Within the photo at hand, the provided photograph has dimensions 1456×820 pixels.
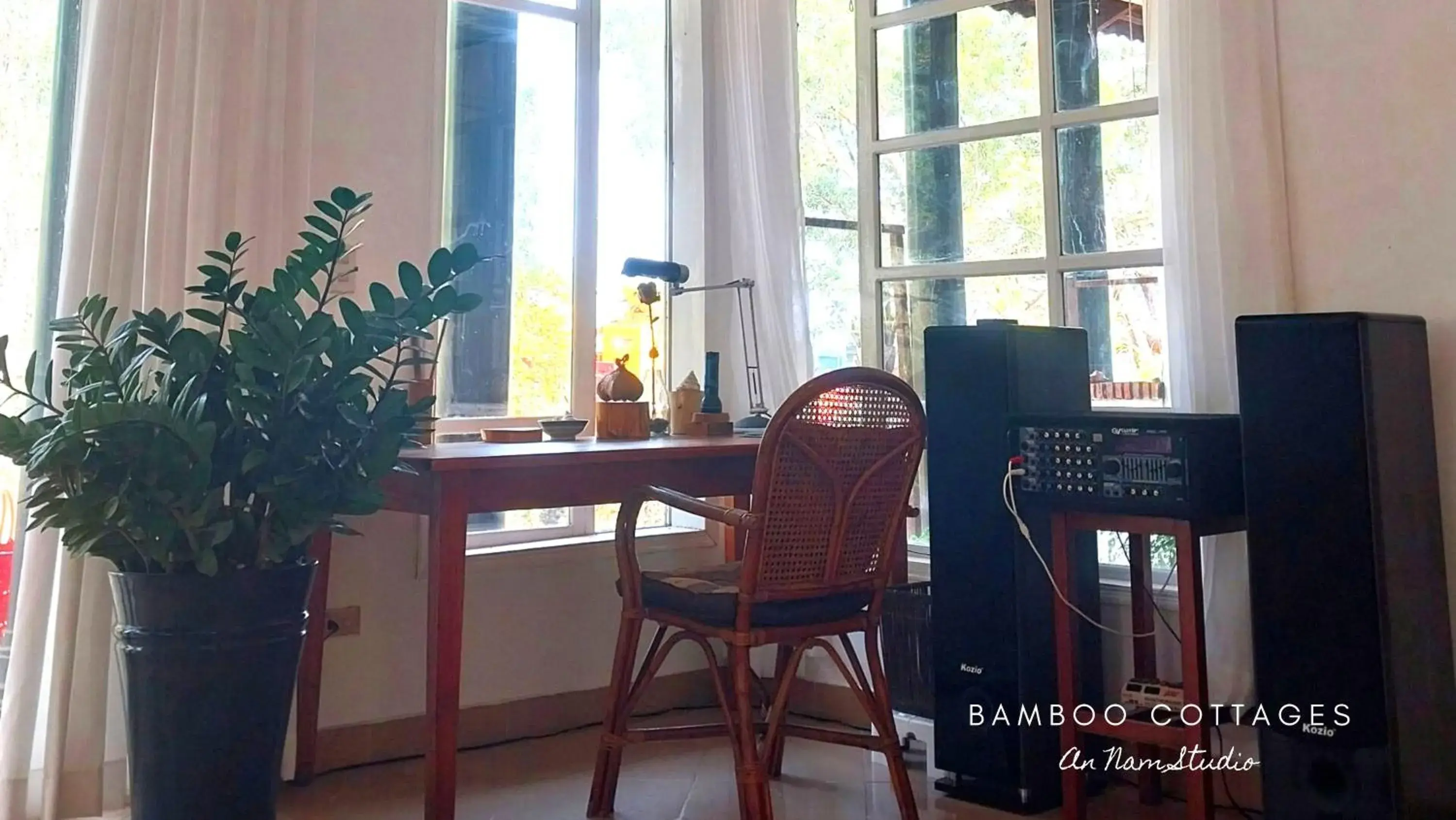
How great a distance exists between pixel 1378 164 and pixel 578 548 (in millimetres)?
2142

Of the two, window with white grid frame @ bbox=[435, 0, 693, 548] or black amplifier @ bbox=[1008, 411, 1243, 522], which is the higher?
window with white grid frame @ bbox=[435, 0, 693, 548]

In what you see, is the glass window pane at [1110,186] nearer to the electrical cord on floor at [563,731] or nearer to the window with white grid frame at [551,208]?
the window with white grid frame at [551,208]

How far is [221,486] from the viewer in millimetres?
1769

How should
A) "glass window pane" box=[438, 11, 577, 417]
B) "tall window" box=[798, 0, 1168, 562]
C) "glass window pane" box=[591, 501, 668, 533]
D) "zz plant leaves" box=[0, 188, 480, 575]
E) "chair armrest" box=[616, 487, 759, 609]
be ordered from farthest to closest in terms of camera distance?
1. "glass window pane" box=[591, 501, 668, 533]
2. "glass window pane" box=[438, 11, 577, 417]
3. "tall window" box=[798, 0, 1168, 562]
4. "chair armrest" box=[616, 487, 759, 609]
5. "zz plant leaves" box=[0, 188, 480, 575]

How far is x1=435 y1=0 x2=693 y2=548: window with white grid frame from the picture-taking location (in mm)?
2980

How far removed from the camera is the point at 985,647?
232 centimetres

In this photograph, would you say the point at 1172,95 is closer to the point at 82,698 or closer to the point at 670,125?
the point at 670,125

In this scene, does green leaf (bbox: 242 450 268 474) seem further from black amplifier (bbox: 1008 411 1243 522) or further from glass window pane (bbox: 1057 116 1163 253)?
glass window pane (bbox: 1057 116 1163 253)

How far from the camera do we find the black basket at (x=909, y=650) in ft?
8.55

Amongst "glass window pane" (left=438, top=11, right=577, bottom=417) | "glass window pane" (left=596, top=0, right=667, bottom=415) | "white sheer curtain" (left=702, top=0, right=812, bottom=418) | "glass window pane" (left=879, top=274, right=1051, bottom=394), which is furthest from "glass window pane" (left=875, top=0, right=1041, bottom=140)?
"glass window pane" (left=438, top=11, right=577, bottom=417)

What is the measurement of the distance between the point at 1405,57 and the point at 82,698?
3018 mm

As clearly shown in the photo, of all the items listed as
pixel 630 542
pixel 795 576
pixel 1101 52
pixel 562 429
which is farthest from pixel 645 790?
pixel 1101 52

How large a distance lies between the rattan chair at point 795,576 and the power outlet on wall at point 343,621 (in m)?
0.76

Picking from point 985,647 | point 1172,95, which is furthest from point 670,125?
point 985,647
